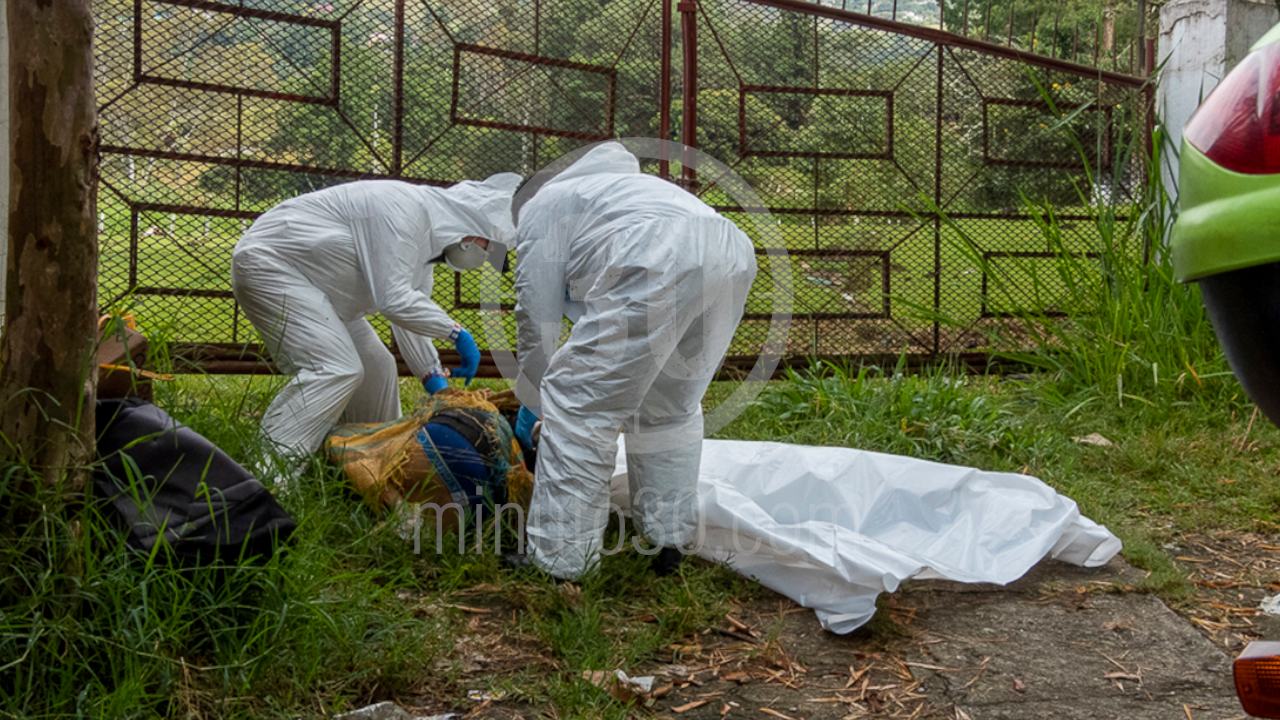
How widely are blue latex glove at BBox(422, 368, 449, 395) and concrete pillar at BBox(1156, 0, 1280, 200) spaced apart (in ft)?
12.6

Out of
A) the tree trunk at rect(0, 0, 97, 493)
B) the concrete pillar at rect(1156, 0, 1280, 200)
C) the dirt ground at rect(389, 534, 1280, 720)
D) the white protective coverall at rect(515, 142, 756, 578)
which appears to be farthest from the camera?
the concrete pillar at rect(1156, 0, 1280, 200)

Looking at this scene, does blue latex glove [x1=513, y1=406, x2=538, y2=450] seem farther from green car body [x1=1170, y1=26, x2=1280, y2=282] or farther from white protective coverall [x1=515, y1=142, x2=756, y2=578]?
green car body [x1=1170, y1=26, x2=1280, y2=282]

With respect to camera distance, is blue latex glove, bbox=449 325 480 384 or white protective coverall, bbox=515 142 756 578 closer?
white protective coverall, bbox=515 142 756 578

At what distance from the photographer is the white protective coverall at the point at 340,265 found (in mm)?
3568

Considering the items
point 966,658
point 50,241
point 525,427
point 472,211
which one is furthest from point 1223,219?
point 472,211

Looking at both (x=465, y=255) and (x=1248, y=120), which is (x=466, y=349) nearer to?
(x=465, y=255)

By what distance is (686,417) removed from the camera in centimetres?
305

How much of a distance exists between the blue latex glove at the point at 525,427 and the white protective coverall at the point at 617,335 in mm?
175

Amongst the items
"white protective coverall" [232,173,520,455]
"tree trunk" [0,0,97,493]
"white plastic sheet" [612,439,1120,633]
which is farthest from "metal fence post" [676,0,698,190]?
"tree trunk" [0,0,97,493]

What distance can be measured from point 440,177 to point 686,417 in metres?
1.97

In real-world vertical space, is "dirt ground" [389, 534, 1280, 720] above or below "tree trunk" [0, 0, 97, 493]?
below

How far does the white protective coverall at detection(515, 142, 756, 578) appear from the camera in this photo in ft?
8.93

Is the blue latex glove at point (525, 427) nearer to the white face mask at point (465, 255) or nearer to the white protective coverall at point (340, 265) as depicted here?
the white protective coverall at point (340, 265)

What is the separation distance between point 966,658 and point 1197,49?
4257 mm
